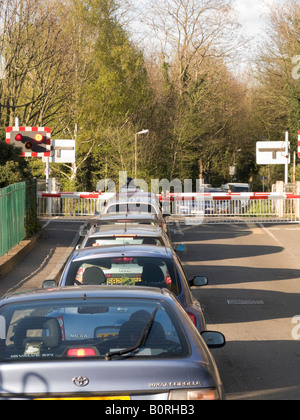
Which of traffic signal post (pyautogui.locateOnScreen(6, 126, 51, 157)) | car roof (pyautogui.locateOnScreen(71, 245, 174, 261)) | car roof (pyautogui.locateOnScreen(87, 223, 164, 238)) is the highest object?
traffic signal post (pyautogui.locateOnScreen(6, 126, 51, 157))

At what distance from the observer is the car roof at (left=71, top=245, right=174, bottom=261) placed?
8.71 meters

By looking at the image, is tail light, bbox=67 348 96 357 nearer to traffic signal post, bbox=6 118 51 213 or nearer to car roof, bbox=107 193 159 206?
car roof, bbox=107 193 159 206

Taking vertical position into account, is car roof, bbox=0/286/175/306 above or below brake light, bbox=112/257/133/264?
above

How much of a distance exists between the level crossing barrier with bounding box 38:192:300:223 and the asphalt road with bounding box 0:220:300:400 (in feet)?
5.14

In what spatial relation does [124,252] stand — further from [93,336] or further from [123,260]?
[93,336]

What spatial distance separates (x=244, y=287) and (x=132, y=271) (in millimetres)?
7063

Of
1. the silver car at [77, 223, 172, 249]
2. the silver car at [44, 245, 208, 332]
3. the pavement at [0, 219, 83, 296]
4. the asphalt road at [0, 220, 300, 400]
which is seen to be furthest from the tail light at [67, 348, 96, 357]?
the pavement at [0, 219, 83, 296]

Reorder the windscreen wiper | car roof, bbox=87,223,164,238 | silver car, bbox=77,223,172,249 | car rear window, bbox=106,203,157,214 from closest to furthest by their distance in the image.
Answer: the windscreen wiper < silver car, bbox=77,223,172,249 < car roof, bbox=87,223,164,238 < car rear window, bbox=106,203,157,214

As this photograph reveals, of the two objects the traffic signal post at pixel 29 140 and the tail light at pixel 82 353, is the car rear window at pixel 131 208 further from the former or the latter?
the tail light at pixel 82 353

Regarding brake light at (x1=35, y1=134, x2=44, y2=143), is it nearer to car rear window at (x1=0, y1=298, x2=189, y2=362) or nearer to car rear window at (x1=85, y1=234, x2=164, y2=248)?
car rear window at (x1=85, y1=234, x2=164, y2=248)

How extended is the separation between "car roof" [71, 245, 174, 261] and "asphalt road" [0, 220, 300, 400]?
1420 mm

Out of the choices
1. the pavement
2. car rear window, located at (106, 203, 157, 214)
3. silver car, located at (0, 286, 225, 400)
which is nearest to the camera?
silver car, located at (0, 286, 225, 400)

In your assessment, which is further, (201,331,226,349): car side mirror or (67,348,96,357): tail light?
(201,331,226,349): car side mirror
